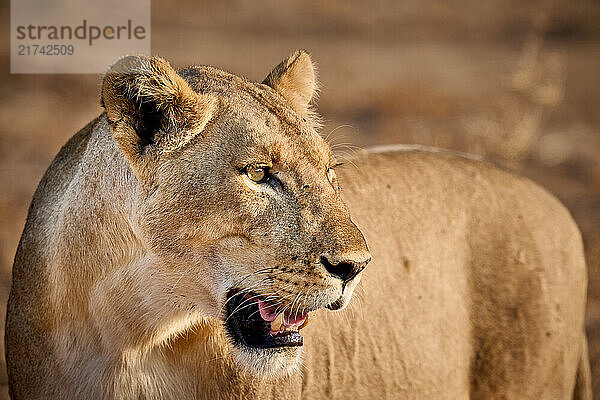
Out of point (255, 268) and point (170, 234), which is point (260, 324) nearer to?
point (255, 268)

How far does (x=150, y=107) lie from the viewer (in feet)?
9.61

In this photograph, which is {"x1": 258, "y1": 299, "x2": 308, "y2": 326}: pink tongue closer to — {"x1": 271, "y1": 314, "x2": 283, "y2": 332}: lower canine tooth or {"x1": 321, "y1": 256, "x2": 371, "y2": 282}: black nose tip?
{"x1": 271, "y1": 314, "x2": 283, "y2": 332}: lower canine tooth

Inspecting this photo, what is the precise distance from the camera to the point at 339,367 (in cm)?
369

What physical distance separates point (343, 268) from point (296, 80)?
1.06m

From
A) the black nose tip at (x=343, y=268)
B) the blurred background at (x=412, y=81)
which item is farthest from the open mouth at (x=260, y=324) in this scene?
the blurred background at (x=412, y=81)

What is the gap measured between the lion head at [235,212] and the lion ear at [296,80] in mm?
406

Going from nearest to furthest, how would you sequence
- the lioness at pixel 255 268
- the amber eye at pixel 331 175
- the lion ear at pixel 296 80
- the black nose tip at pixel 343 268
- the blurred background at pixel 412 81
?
the black nose tip at pixel 343 268
the lioness at pixel 255 268
the amber eye at pixel 331 175
the lion ear at pixel 296 80
the blurred background at pixel 412 81

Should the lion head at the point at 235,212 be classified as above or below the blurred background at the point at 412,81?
below

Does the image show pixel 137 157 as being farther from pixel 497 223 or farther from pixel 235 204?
pixel 497 223

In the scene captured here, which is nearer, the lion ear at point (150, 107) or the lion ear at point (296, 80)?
the lion ear at point (150, 107)

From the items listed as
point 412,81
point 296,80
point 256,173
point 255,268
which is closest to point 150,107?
point 256,173

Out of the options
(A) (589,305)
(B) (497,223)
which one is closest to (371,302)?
(B) (497,223)

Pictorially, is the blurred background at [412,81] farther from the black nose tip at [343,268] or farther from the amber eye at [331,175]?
the black nose tip at [343,268]

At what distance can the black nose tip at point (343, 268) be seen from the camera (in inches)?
108
